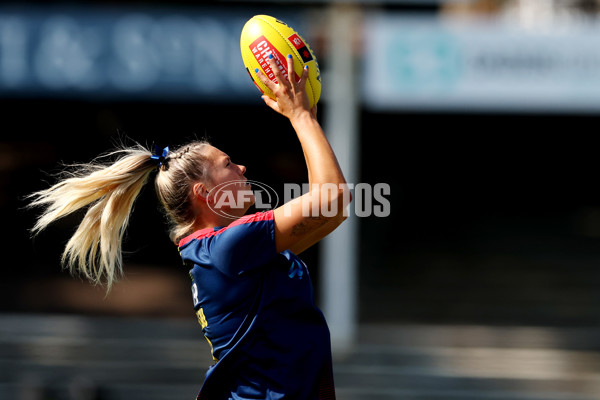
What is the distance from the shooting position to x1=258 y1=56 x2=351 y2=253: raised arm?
5.93ft

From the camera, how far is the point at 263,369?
2.00m

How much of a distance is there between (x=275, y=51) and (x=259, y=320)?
79 centimetres

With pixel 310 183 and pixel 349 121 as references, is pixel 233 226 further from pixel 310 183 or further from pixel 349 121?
pixel 349 121

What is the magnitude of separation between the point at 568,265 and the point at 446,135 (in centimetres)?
418

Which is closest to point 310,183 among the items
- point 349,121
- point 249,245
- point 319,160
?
point 319,160

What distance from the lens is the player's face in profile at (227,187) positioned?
2057 mm

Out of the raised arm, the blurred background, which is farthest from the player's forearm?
the blurred background

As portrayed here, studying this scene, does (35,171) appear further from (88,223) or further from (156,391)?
(88,223)

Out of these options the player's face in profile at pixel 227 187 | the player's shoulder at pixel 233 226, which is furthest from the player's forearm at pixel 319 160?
the player's face in profile at pixel 227 187

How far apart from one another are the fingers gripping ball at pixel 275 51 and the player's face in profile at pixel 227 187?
9.9 inches

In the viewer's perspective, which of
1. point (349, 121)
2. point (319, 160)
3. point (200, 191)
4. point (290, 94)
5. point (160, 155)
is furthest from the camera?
point (349, 121)

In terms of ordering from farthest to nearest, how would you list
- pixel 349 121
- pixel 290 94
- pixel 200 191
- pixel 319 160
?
pixel 349 121
pixel 200 191
pixel 290 94
pixel 319 160

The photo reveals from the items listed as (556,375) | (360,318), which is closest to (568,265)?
(360,318)

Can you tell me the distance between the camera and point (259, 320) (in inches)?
77.5
